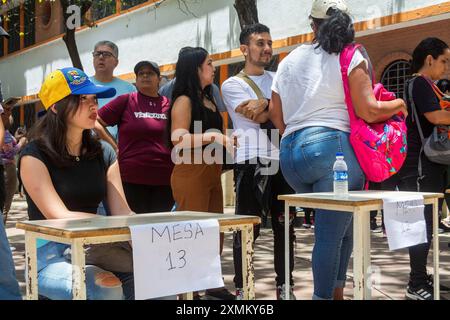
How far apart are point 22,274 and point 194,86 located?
2662 millimetres

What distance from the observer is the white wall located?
10.4m

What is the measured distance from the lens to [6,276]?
3.11 meters

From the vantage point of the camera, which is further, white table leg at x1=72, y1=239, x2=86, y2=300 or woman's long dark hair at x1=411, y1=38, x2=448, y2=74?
woman's long dark hair at x1=411, y1=38, x2=448, y2=74

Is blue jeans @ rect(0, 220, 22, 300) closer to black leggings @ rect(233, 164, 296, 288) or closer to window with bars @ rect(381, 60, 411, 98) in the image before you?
black leggings @ rect(233, 164, 296, 288)

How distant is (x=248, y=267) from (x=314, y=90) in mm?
1190

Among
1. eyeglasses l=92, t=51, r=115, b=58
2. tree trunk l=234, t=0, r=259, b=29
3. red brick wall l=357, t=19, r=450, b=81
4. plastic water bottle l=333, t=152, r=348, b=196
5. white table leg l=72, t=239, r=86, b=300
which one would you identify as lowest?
white table leg l=72, t=239, r=86, b=300

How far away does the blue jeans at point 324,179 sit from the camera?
3.35 meters

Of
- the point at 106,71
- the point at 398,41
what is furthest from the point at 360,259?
the point at 398,41

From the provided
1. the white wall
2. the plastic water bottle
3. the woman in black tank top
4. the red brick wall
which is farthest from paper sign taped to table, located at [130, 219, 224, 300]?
the red brick wall

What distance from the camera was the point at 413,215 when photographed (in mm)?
3312

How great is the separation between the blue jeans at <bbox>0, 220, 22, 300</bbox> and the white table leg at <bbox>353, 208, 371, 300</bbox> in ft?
5.34

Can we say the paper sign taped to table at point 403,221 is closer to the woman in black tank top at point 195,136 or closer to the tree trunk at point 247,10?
the woman in black tank top at point 195,136

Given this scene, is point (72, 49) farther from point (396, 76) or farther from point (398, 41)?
point (396, 76)

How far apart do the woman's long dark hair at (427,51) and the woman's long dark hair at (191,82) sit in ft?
5.19
